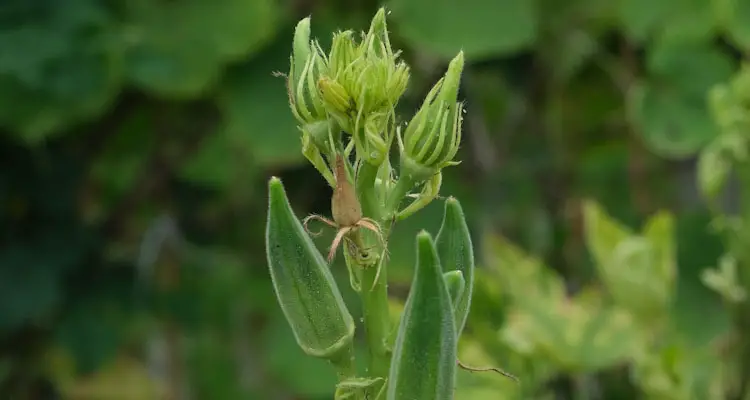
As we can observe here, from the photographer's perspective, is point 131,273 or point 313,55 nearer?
point 313,55

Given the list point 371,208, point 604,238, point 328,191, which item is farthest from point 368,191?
point 328,191

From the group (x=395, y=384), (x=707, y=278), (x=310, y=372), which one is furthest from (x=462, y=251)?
(x=310, y=372)

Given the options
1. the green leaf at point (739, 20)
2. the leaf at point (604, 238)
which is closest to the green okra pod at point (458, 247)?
the leaf at point (604, 238)

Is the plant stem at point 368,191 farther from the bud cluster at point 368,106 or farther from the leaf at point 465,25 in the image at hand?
the leaf at point 465,25

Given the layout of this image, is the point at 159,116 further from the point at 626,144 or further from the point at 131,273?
the point at 626,144

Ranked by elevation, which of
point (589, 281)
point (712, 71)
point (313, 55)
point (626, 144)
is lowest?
point (589, 281)

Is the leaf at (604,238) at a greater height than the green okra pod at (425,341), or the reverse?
the green okra pod at (425,341)
